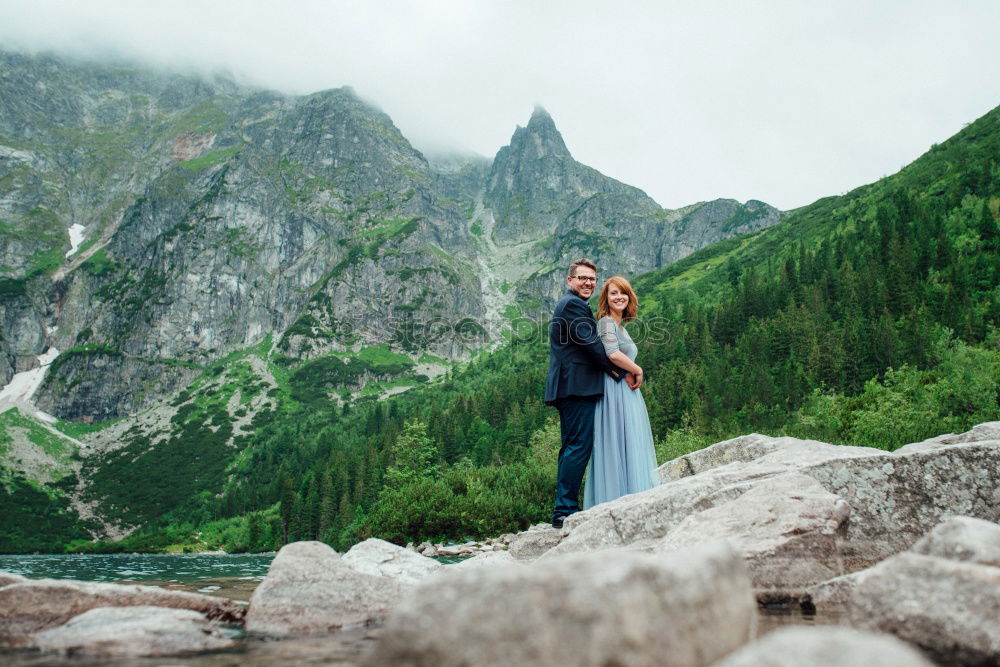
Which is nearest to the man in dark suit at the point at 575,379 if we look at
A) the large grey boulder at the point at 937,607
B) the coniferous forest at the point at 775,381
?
the large grey boulder at the point at 937,607

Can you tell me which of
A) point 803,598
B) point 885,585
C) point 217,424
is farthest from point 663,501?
point 217,424

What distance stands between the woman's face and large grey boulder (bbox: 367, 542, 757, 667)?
277 inches

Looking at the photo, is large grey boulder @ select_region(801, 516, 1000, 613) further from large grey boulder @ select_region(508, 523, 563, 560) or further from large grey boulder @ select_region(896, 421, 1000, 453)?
large grey boulder @ select_region(896, 421, 1000, 453)

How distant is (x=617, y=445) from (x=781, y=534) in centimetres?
336

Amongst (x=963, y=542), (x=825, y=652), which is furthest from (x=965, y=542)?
(x=825, y=652)

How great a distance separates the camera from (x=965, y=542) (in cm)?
404

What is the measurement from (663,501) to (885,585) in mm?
4251

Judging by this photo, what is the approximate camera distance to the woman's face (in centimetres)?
952

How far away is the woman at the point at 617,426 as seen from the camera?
932 cm

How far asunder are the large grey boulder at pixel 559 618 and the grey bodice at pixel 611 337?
669 centimetres

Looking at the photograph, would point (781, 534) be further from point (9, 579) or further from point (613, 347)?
point (9, 579)

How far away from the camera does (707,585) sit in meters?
2.81

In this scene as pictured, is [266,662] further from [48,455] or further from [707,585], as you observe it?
[48,455]

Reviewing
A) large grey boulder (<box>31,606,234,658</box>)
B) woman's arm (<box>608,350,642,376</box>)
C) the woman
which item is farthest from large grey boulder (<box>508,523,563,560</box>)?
large grey boulder (<box>31,606,234,658</box>)
